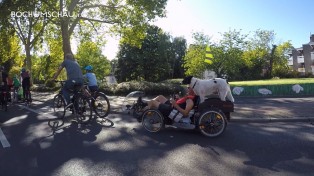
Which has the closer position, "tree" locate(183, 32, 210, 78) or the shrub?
the shrub

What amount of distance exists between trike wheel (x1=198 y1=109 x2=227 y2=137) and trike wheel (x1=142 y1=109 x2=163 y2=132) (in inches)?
38.1

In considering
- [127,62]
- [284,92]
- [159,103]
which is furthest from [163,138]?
[127,62]

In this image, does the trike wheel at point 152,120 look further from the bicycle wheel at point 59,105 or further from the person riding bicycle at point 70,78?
the bicycle wheel at point 59,105

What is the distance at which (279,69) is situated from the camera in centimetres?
6419

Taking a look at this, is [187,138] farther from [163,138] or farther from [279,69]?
[279,69]

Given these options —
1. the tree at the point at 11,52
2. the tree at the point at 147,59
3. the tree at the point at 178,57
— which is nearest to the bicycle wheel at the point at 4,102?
the tree at the point at 11,52

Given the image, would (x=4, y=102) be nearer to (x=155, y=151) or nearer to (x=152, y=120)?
(x=152, y=120)

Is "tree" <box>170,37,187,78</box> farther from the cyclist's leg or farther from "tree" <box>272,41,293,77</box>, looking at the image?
the cyclist's leg

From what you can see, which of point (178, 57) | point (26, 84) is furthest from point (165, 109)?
point (178, 57)

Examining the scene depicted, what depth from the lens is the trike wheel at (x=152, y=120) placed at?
24.5 ft

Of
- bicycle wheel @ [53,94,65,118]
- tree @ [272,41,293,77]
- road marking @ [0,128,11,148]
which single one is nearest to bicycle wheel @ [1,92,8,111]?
bicycle wheel @ [53,94,65,118]

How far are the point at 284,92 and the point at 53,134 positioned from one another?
15266mm

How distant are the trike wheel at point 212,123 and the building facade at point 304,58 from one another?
80075 mm

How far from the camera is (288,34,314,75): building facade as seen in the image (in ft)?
269
